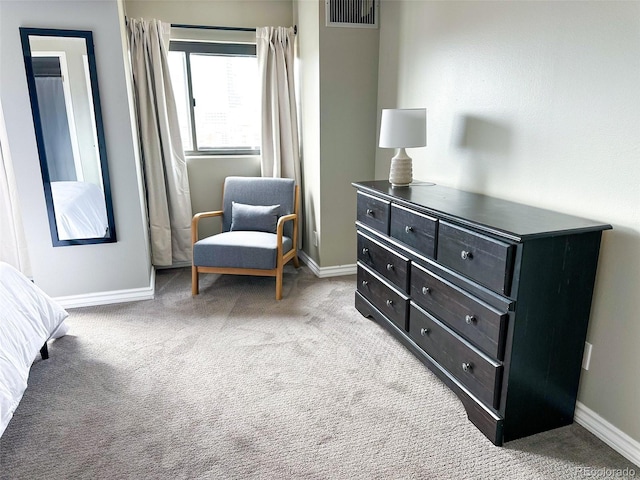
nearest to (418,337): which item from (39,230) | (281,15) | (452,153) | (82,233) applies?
(452,153)

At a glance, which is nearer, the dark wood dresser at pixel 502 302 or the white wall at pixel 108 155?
the dark wood dresser at pixel 502 302

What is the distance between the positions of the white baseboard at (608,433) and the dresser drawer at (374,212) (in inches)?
50.7

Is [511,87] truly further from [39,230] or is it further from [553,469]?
[39,230]

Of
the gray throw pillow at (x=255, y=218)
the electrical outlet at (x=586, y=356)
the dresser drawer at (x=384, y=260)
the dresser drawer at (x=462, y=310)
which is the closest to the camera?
the dresser drawer at (x=462, y=310)

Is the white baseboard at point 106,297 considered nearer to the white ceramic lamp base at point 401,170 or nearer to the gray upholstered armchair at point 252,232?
the gray upholstered armchair at point 252,232

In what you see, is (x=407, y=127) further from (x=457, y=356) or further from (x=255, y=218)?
(x=255, y=218)

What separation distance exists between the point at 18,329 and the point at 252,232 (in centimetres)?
189

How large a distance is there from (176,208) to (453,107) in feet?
8.41

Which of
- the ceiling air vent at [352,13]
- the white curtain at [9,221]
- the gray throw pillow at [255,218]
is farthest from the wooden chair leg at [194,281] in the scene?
the ceiling air vent at [352,13]

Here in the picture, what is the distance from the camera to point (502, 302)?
68.7 inches

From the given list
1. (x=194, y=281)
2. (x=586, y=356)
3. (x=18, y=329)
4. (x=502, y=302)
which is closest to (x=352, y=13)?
(x=194, y=281)

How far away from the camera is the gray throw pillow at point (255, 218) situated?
12.5ft

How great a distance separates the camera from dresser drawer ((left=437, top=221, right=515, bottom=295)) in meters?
1.71

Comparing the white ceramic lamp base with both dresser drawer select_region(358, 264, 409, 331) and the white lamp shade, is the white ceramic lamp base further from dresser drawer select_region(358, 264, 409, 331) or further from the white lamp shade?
dresser drawer select_region(358, 264, 409, 331)
